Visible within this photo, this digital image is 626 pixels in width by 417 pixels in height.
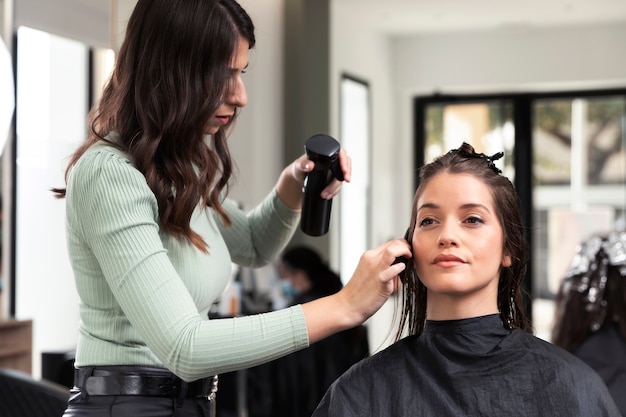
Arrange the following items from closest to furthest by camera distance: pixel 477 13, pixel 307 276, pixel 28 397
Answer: pixel 28 397
pixel 307 276
pixel 477 13

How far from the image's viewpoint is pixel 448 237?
158cm

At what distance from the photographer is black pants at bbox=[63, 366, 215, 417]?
1503 mm

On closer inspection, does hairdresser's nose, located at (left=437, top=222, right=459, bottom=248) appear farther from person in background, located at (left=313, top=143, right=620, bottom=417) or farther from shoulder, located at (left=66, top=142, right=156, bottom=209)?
shoulder, located at (left=66, top=142, right=156, bottom=209)

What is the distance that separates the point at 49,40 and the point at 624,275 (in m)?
3.32

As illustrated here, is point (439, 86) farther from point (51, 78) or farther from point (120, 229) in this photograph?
point (120, 229)

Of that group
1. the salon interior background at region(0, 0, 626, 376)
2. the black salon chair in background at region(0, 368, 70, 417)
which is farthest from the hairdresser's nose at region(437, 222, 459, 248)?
the black salon chair in background at region(0, 368, 70, 417)

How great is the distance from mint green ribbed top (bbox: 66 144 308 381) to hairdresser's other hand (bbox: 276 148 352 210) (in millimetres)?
254

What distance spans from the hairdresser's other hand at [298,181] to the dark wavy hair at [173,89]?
0.26 meters

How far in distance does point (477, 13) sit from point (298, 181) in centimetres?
582

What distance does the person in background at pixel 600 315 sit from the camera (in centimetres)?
276

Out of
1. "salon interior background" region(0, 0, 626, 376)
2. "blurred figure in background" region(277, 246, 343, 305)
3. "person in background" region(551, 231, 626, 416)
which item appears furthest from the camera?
"blurred figure in background" region(277, 246, 343, 305)

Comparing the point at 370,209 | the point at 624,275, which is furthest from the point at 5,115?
the point at 370,209

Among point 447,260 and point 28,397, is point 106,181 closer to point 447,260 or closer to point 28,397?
point 447,260

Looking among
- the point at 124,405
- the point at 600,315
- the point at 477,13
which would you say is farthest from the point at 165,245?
the point at 477,13
